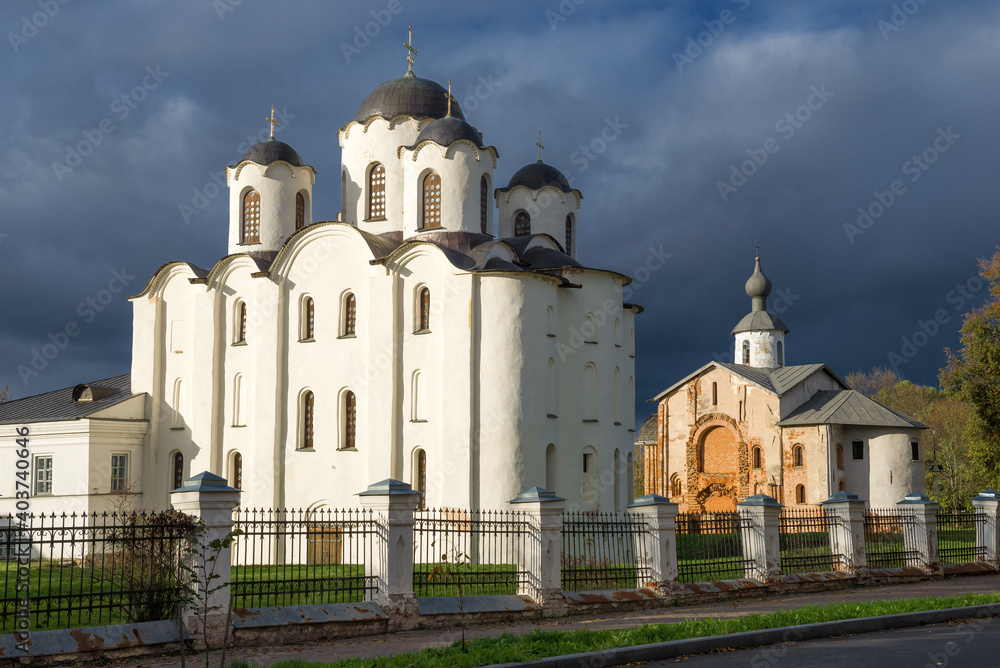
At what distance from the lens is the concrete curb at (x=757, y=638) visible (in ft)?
27.0

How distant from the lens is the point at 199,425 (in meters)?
25.9

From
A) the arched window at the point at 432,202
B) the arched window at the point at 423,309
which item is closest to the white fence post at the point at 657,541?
the arched window at the point at 423,309

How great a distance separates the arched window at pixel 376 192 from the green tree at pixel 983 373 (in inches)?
643

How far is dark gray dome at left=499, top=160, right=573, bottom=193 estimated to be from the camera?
96.2 feet

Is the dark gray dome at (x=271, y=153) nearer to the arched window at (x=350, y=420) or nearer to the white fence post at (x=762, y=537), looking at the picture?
the arched window at (x=350, y=420)

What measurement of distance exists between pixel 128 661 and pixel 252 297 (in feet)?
58.6

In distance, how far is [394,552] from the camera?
35.2ft

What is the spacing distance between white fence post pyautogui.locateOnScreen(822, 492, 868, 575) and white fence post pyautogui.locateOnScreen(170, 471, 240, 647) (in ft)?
33.5

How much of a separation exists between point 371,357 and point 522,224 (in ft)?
27.2

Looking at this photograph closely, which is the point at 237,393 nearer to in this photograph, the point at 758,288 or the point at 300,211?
the point at 300,211

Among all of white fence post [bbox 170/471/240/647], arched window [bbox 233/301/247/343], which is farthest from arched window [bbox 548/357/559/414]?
white fence post [bbox 170/471/240/647]

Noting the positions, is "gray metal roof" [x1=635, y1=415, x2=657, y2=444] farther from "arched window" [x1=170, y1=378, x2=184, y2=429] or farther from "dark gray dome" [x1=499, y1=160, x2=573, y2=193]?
"arched window" [x1=170, y1=378, x2=184, y2=429]

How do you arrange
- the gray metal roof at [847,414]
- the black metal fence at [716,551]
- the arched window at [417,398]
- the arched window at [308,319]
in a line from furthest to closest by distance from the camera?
the gray metal roof at [847,414] < the arched window at [308,319] < the arched window at [417,398] < the black metal fence at [716,551]

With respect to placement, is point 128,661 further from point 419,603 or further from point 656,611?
point 656,611
